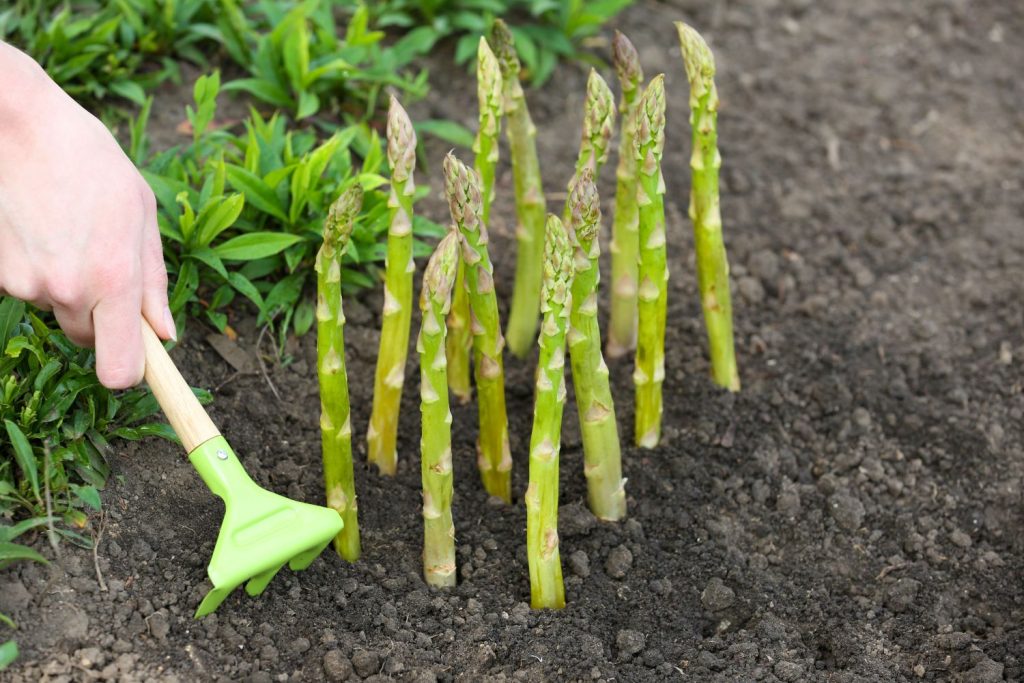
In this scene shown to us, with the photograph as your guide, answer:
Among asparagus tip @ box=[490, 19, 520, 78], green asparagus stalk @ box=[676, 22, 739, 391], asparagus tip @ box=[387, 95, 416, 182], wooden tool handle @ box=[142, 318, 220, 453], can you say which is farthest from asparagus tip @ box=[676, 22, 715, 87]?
wooden tool handle @ box=[142, 318, 220, 453]

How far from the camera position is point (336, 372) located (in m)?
2.69

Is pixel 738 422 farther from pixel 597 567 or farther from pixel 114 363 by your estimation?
pixel 114 363

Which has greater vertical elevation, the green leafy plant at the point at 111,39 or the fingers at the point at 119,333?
the fingers at the point at 119,333

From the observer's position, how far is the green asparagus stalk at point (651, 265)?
2.89 m

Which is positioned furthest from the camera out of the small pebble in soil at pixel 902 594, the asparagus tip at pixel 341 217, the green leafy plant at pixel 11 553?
the small pebble in soil at pixel 902 594

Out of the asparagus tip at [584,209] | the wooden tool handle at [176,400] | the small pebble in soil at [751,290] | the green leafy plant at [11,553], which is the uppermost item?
the asparagus tip at [584,209]

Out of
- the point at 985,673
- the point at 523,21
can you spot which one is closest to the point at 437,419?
the point at 985,673

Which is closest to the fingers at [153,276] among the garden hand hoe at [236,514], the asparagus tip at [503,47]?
the garden hand hoe at [236,514]

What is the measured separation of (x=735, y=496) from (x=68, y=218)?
191 centimetres

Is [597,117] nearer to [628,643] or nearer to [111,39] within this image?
[628,643]

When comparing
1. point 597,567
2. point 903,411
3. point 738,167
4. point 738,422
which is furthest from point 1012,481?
point 738,167

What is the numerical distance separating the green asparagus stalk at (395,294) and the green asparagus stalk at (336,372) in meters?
0.12

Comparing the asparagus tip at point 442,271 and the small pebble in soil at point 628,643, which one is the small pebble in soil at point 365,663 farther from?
the asparagus tip at point 442,271

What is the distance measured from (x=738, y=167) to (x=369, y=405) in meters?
1.93
